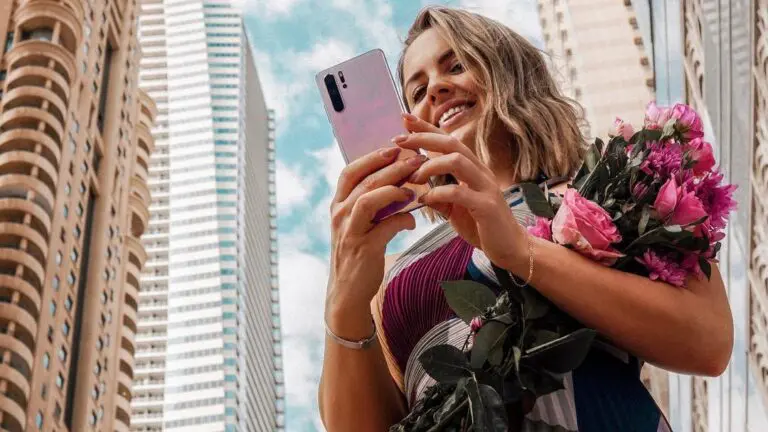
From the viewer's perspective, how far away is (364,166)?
177cm

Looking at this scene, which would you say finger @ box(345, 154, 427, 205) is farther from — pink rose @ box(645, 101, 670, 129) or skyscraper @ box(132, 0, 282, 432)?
skyscraper @ box(132, 0, 282, 432)

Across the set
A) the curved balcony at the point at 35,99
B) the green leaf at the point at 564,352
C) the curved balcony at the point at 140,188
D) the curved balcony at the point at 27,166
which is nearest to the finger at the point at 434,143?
the green leaf at the point at 564,352

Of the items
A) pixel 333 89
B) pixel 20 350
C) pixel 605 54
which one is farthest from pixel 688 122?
pixel 605 54

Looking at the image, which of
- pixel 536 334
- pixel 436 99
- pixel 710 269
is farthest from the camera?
pixel 436 99

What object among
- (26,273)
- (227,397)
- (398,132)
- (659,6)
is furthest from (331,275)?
(227,397)

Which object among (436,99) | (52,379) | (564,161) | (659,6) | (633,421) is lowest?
(52,379)

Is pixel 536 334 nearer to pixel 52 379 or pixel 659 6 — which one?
pixel 659 6

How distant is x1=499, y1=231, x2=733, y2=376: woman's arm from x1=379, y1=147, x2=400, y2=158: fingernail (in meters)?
0.27

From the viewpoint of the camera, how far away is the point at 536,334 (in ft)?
5.62

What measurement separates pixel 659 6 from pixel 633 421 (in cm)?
3167

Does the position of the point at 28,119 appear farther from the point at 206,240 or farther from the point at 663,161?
the point at 206,240

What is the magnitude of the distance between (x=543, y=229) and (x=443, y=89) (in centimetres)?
50

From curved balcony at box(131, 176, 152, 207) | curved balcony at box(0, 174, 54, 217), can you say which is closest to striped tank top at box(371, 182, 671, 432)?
curved balcony at box(0, 174, 54, 217)

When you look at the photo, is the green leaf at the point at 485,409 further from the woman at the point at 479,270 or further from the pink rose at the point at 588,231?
the pink rose at the point at 588,231
